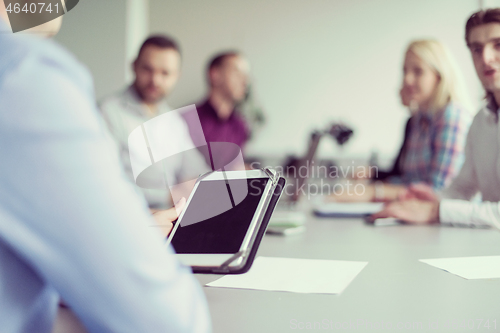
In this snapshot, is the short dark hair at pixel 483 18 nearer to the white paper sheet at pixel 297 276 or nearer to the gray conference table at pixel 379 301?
the gray conference table at pixel 379 301

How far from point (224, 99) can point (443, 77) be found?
69.7 inches

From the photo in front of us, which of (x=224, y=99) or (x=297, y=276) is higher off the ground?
(x=224, y=99)

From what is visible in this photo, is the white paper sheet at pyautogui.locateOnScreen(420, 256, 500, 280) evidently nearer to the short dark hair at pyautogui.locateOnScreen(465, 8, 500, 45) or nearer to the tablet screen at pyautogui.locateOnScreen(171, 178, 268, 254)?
the tablet screen at pyautogui.locateOnScreen(171, 178, 268, 254)

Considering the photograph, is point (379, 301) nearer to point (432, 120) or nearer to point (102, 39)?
point (432, 120)

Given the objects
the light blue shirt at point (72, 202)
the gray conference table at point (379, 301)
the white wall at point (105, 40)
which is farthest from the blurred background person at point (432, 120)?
the white wall at point (105, 40)

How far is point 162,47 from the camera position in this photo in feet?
8.22

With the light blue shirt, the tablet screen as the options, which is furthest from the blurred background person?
the light blue shirt

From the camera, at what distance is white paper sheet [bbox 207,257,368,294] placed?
1.96 ft

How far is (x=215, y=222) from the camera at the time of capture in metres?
0.67

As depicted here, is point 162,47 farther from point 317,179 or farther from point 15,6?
point 15,6

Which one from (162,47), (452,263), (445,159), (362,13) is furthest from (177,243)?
(362,13)

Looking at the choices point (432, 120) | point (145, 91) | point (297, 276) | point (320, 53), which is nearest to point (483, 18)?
point (432, 120)

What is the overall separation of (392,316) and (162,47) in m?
2.33

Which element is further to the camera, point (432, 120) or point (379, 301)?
point (432, 120)
